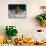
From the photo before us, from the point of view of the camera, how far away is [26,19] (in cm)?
302

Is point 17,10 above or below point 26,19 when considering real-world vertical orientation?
above

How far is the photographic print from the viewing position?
3.02 metres

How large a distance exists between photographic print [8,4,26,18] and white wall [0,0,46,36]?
0.05 metres

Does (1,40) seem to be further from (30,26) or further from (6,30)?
(30,26)

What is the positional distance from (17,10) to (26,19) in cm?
21

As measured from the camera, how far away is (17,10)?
303 cm

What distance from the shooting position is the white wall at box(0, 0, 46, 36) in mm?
3016

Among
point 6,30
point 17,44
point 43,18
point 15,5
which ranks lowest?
point 17,44

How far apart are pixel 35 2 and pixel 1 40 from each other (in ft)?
2.78

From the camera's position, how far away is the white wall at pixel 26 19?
3016mm

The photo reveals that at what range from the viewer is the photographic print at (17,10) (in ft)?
9.90

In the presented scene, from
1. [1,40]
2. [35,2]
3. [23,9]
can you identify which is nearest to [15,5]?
[23,9]

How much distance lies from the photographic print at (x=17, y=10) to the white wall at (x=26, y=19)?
5cm

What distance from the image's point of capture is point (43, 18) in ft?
9.75
